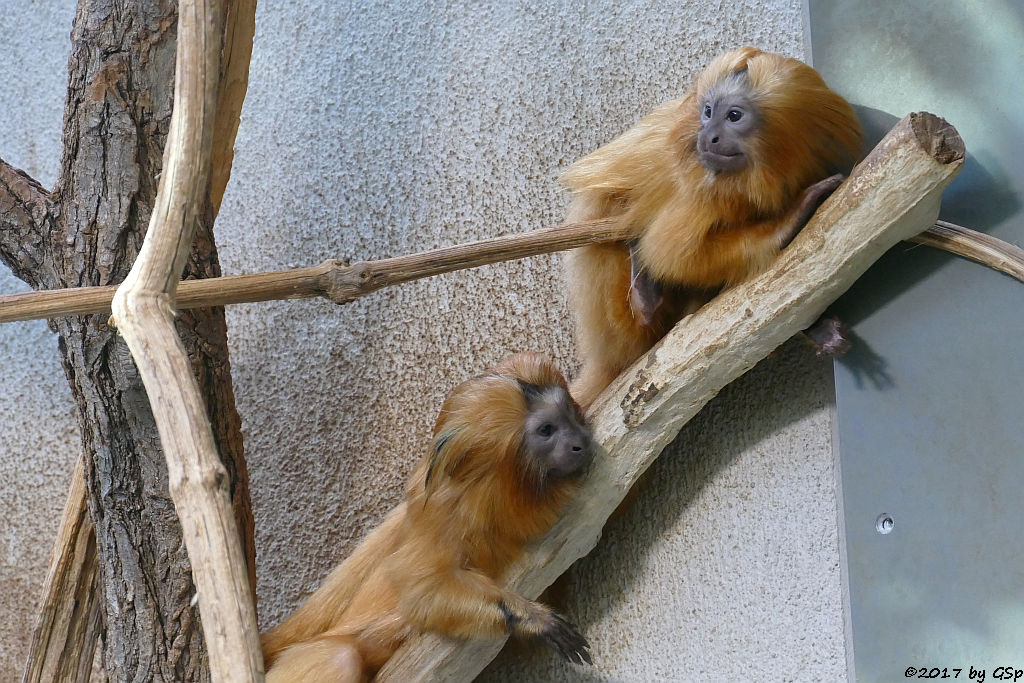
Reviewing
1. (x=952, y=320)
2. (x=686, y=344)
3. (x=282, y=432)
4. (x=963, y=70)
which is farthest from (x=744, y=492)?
(x=282, y=432)

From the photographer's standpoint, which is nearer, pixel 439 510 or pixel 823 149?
pixel 823 149

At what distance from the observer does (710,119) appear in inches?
71.8

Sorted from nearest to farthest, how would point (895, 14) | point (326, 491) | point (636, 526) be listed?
point (895, 14), point (636, 526), point (326, 491)

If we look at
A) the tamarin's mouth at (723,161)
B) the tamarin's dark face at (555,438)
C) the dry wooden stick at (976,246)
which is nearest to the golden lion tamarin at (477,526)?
the tamarin's dark face at (555,438)

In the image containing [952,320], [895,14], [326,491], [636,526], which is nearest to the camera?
[952,320]

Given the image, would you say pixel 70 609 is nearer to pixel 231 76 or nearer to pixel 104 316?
pixel 104 316

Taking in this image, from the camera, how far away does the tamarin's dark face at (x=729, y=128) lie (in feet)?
5.82

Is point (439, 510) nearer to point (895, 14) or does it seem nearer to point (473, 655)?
point (473, 655)

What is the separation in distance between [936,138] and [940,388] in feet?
1.62

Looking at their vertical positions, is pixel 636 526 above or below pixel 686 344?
below

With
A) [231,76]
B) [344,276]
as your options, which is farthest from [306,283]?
[231,76]

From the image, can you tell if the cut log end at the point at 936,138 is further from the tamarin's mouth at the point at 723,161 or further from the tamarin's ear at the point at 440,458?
the tamarin's ear at the point at 440,458

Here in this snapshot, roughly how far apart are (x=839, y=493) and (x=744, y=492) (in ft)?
0.75

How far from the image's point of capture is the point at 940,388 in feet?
5.99
